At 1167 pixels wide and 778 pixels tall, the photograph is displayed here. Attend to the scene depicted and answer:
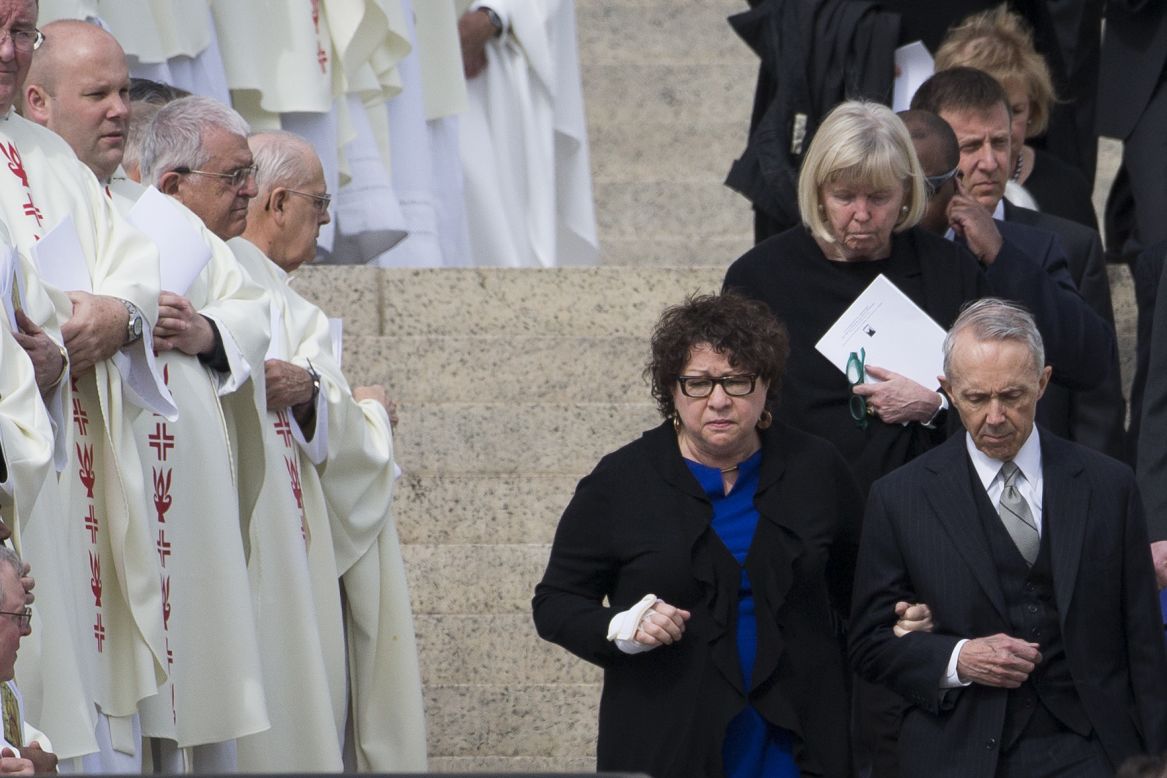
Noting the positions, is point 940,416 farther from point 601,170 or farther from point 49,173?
point 601,170

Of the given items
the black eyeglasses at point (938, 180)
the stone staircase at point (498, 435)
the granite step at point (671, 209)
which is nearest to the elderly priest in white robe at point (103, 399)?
the stone staircase at point (498, 435)

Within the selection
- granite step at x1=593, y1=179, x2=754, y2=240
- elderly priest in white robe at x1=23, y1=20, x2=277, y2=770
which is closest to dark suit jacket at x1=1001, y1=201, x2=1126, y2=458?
elderly priest in white robe at x1=23, y1=20, x2=277, y2=770

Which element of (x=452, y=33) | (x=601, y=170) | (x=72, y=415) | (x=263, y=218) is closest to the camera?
(x=72, y=415)

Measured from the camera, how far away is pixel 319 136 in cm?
1000

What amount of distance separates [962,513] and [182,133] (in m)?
2.18

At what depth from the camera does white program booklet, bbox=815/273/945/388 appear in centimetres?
657

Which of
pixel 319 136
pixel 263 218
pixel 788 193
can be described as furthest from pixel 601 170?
pixel 263 218

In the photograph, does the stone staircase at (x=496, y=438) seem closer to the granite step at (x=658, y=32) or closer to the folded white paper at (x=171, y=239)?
the folded white paper at (x=171, y=239)

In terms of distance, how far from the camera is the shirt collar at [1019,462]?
5.86 m

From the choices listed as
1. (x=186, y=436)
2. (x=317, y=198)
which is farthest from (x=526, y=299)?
(x=186, y=436)

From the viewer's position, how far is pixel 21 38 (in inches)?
219

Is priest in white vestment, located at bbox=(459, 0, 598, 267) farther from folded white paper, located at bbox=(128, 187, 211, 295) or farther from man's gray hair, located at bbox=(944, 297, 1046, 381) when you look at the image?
man's gray hair, located at bbox=(944, 297, 1046, 381)

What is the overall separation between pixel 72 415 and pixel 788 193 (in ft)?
11.6

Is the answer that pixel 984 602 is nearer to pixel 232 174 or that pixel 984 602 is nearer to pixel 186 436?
pixel 186 436
